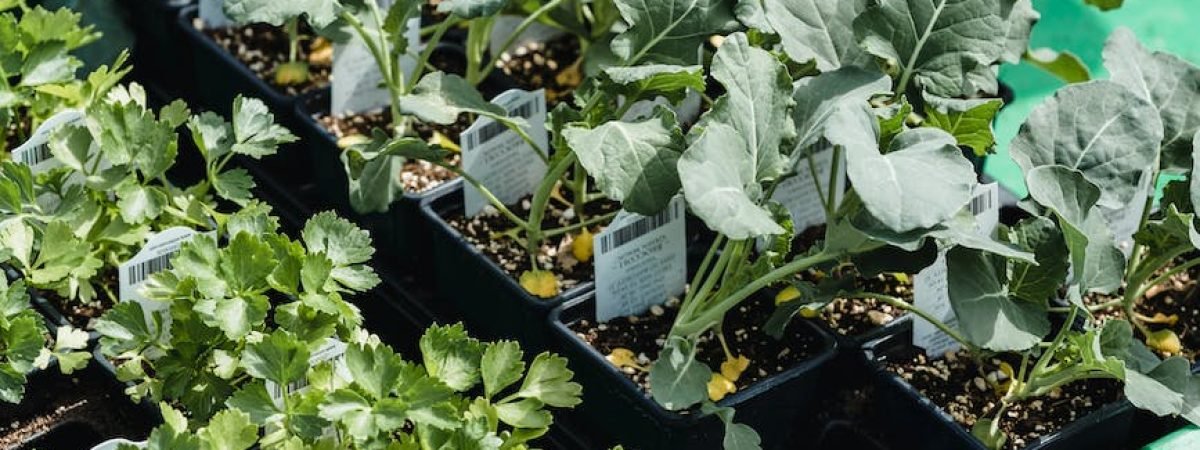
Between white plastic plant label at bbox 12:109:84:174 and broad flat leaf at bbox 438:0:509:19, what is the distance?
19.1 inches

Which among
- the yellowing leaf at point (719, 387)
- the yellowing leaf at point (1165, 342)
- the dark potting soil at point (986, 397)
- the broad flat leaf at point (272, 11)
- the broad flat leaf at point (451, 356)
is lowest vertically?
the yellowing leaf at point (1165, 342)

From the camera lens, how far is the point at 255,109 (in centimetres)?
186

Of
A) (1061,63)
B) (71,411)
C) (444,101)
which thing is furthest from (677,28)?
(71,411)

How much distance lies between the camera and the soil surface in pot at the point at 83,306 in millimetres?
1866

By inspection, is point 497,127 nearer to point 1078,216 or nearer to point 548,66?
point 548,66

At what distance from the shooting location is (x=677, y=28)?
1.88 metres

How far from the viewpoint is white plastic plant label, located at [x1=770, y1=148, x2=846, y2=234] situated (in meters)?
2.09

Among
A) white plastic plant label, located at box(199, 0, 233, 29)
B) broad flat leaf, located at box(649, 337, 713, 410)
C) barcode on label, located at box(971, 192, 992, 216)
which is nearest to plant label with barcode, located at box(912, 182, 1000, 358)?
barcode on label, located at box(971, 192, 992, 216)

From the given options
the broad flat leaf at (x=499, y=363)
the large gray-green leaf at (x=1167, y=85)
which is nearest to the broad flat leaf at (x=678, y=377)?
the broad flat leaf at (x=499, y=363)

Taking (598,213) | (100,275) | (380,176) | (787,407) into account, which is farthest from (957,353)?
(100,275)

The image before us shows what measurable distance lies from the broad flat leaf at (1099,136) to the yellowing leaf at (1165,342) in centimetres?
26

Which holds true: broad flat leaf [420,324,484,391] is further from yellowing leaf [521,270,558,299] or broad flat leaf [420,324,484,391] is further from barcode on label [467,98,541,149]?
barcode on label [467,98,541,149]

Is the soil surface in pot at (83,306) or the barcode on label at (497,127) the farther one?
the barcode on label at (497,127)

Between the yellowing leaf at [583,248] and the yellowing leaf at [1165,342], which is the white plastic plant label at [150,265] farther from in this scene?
the yellowing leaf at [1165,342]
